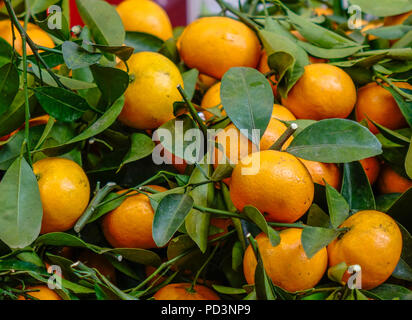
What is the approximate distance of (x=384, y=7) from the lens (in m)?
0.82

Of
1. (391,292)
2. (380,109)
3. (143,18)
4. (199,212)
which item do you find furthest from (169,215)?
(143,18)

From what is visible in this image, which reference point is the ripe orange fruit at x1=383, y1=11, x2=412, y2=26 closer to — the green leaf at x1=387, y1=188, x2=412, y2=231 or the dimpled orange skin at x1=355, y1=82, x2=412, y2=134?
the dimpled orange skin at x1=355, y1=82, x2=412, y2=134

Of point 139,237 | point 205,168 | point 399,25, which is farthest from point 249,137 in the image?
Result: point 399,25

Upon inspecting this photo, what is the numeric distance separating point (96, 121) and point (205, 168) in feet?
0.58

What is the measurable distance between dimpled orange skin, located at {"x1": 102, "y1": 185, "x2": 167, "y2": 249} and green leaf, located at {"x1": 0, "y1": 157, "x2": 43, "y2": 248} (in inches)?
4.5

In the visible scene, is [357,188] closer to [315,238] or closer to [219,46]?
[315,238]

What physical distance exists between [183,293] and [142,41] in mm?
472

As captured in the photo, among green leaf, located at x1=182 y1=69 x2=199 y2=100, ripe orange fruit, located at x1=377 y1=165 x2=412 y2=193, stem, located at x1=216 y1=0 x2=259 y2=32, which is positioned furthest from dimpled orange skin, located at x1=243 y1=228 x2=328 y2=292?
stem, located at x1=216 y1=0 x2=259 y2=32

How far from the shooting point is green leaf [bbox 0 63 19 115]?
60cm

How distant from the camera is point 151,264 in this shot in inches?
24.4

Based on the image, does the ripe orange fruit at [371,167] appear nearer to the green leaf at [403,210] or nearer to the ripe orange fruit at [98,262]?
the green leaf at [403,210]

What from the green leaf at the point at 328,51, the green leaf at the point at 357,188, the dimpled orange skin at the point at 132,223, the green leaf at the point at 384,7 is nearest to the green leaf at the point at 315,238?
the green leaf at the point at 357,188
